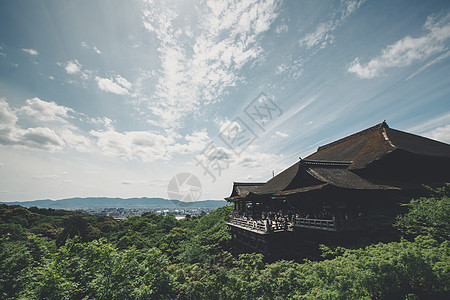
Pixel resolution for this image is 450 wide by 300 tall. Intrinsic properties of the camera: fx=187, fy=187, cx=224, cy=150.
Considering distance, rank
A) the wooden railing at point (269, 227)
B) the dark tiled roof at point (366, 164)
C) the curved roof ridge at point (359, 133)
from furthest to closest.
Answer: the curved roof ridge at point (359, 133), the wooden railing at point (269, 227), the dark tiled roof at point (366, 164)

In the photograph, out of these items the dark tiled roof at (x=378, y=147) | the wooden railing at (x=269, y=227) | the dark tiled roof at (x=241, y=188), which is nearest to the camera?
the wooden railing at (x=269, y=227)

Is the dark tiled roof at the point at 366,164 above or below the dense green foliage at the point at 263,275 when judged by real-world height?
above

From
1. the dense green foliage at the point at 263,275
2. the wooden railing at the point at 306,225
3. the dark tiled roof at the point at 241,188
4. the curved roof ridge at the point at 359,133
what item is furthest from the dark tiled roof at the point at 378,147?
the dark tiled roof at the point at 241,188

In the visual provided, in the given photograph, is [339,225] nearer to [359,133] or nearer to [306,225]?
[306,225]

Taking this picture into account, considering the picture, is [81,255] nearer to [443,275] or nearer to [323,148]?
[443,275]

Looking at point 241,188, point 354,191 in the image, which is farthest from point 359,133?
point 241,188

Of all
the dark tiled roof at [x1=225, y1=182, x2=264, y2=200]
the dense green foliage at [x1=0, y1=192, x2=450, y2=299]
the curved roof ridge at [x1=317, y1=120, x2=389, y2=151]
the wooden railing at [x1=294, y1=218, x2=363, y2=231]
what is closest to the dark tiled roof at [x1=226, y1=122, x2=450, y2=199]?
the curved roof ridge at [x1=317, y1=120, x2=389, y2=151]

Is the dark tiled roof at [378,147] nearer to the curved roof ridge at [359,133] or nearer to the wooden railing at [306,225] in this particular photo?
the curved roof ridge at [359,133]

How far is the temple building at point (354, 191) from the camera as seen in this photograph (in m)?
12.0

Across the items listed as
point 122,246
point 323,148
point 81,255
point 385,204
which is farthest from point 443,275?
point 122,246

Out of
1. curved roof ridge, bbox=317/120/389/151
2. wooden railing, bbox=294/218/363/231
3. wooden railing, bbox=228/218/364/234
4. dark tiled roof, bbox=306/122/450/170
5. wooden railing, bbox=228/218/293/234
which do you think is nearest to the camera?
wooden railing, bbox=294/218/363/231

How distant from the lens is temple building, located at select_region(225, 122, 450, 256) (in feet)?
39.3

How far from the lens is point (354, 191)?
12.7 metres

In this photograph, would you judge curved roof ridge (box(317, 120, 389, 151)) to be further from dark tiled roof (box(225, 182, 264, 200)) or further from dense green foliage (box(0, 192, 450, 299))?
dense green foliage (box(0, 192, 450, 299))
